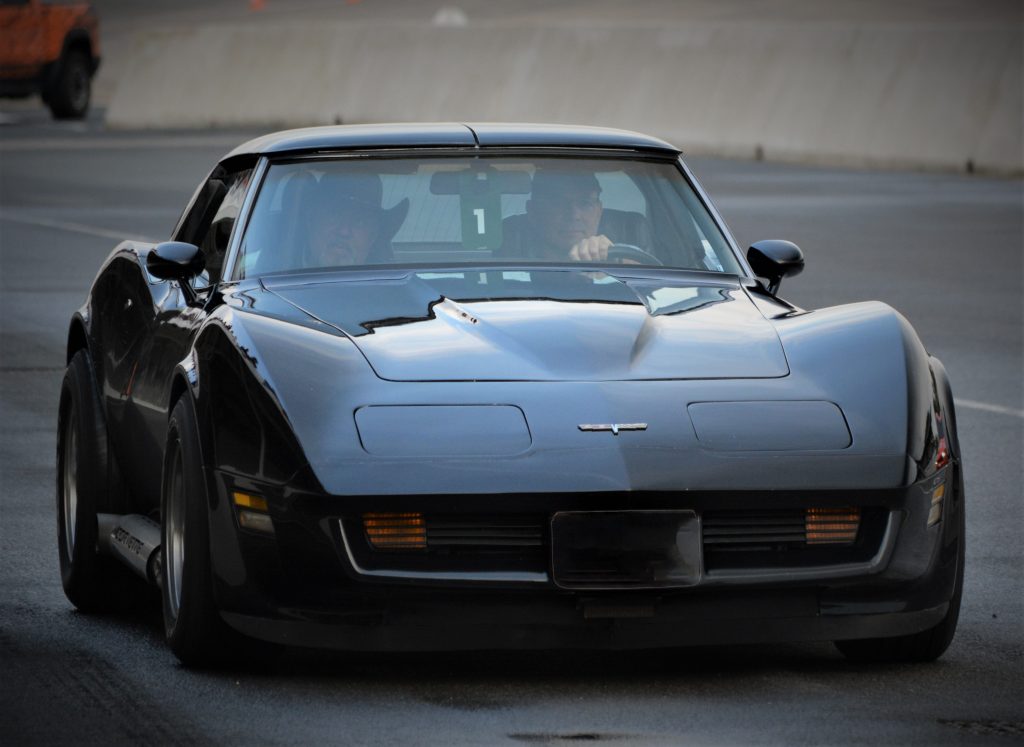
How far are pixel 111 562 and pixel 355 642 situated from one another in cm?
156

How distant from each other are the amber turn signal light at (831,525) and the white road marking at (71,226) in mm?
14598

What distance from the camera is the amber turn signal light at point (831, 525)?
563 cm

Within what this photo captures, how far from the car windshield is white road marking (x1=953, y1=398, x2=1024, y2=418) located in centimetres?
428

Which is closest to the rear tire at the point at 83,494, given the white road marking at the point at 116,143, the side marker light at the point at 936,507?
the side marker light at the point at 936,507

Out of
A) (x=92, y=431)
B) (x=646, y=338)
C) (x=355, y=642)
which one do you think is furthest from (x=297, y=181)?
(x=355, y=642)

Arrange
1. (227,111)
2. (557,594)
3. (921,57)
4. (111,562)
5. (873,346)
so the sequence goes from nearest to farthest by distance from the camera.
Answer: (557,594)
(873,346)
(111,562)
(921,57)
(227,111)

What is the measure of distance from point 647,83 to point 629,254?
82.7 feet

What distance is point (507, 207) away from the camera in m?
7.14

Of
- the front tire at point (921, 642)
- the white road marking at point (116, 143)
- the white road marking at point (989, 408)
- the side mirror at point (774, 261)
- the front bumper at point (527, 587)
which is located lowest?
the white road marking at point (116, 143)

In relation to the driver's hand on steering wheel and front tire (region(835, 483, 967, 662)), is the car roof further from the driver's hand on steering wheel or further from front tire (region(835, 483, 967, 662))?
front tire (region(835, 483, 967, 662))

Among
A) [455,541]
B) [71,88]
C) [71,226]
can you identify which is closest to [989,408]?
[455,541]

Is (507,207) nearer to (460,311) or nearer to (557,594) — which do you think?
(460,311)

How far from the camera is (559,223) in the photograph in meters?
7.12

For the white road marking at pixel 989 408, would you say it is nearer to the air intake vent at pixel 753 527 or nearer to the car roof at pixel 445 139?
the car roof at pixel 445 139
